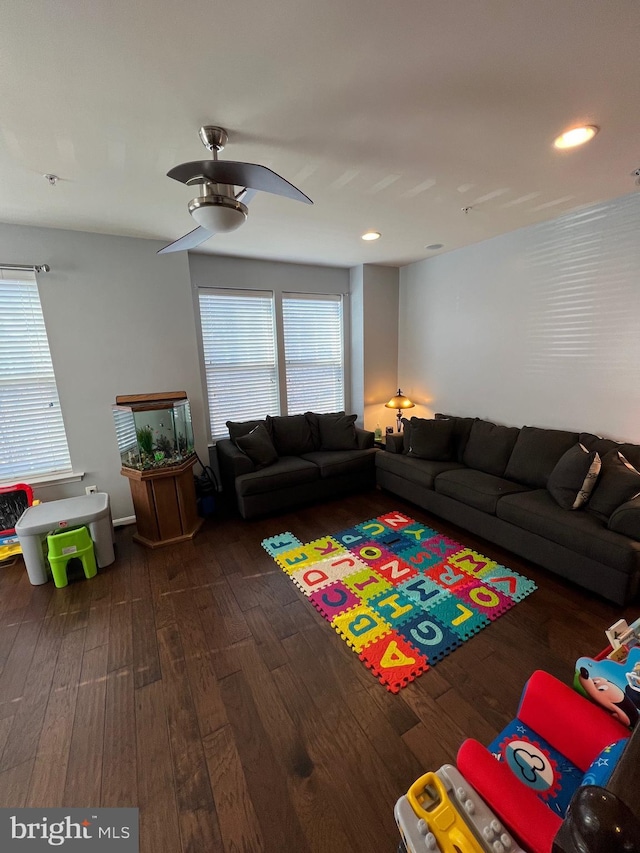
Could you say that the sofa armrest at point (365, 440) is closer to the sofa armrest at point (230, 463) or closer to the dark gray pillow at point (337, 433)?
the dark gray pillow at point (337, 433)

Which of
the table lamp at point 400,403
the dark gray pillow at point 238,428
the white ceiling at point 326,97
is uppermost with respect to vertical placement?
the white ceiling at point 326,97

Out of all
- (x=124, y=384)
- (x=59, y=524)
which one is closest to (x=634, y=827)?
(x=59, y=524)

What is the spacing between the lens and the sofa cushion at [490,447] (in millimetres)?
3236

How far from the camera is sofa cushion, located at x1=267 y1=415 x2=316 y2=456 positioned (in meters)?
3.98

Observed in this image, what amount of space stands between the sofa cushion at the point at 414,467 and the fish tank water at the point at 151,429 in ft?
6.80

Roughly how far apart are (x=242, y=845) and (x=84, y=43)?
275cm

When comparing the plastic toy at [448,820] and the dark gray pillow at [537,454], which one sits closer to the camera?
the plastic toy at [448,820]

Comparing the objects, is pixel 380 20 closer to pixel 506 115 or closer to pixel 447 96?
pixel 447 96

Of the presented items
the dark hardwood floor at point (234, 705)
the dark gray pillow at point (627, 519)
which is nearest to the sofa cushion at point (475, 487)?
the dark hardwood floor at point (234, 705)

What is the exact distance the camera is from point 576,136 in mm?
1748

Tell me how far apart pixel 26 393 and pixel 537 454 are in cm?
438

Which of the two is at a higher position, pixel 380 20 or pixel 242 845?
pixel 380 20

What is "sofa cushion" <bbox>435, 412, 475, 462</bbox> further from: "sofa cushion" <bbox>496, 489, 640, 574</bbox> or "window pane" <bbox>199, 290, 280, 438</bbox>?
"window pane" <bbox>199, 290, 280, 438</bbox>

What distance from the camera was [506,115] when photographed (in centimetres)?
158
